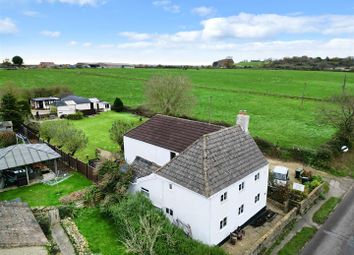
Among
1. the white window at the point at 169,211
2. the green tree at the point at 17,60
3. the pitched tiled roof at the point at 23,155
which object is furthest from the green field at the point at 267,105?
the green tree at the point at 17,60

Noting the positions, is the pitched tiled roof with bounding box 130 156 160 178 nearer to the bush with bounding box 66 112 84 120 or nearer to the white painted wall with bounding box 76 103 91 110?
the bush with bounding box 66 112 84 120

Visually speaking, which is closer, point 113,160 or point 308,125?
point 113,160

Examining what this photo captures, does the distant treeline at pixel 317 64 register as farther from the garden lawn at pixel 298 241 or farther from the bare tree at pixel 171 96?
the garden lawn at pixel 298 241

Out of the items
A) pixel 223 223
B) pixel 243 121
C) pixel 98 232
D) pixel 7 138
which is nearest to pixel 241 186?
pixel 223 223

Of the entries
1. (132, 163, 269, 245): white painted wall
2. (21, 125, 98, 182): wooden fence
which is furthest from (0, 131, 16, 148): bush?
(132, 163, 269, 245): white painted wall

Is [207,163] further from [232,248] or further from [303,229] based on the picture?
[303,229]

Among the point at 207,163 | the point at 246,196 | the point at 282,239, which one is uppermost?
the point at 207,163

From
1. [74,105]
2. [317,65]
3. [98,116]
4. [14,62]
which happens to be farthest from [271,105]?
[14,62]
